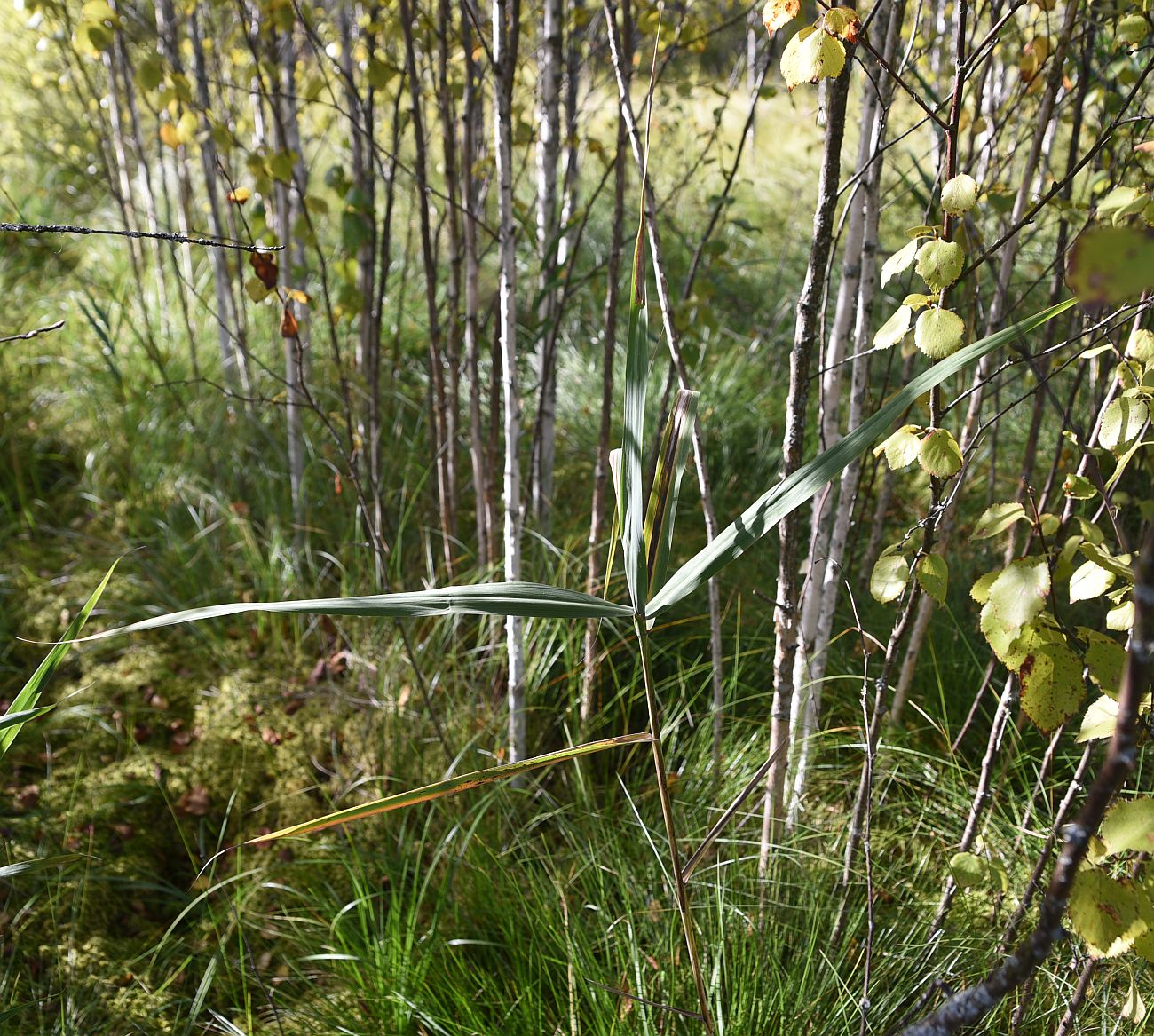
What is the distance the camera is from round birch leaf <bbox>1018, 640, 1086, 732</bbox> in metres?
0.97

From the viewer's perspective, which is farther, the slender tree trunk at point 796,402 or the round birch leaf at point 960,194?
the slender tree trunk at point 796,402

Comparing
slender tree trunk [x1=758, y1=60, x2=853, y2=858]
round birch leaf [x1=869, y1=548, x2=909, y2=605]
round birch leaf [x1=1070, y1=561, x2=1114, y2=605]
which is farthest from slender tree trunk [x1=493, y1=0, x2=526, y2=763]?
round birch leaf [x1=1070, y1=561, x2=1114, y2=605]

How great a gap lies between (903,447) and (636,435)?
0.36 m

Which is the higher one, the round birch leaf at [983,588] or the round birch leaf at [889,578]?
the round birch leaf at [983,588]

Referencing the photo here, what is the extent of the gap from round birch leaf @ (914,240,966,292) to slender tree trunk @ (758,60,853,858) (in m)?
0.17

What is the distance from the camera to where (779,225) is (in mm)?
6430

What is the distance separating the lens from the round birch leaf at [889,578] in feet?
3.60

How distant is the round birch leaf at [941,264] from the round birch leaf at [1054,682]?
42cm

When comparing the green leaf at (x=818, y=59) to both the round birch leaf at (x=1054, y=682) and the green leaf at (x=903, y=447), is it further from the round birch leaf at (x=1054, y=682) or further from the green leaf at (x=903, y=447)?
the round birch leaf at (x=1054, y=682)

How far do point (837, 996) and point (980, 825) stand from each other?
48cm

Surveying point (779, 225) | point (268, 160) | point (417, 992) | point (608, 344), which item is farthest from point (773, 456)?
point (779, 225)

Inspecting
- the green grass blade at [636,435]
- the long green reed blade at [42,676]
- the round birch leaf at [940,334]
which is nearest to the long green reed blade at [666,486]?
the green grass blade at [636,435]

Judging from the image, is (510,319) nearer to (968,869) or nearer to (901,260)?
(901,260)

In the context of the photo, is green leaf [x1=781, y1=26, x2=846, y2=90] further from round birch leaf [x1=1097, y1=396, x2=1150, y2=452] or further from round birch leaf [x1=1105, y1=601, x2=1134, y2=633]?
round birch leaf [x1=1105, y1=601, x2=1134, y2=633]
